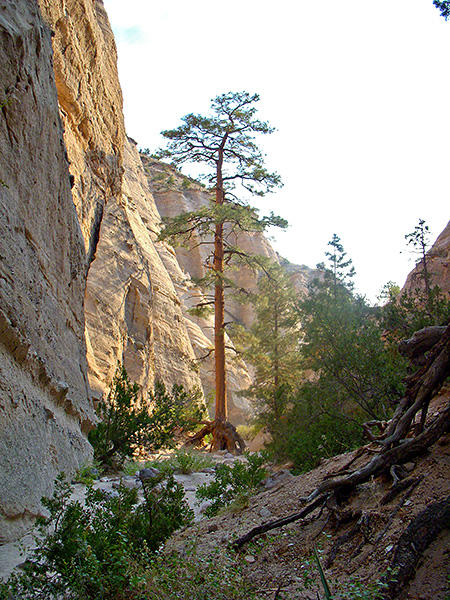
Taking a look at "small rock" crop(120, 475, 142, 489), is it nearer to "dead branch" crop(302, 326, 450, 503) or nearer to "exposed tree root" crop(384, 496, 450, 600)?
"dead branch" crop(302, 326, 450, 503)

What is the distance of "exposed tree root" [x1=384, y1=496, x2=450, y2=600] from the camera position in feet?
7.17

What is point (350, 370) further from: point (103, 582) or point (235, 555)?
point (103, 582)

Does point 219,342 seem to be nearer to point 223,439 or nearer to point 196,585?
point 223,439

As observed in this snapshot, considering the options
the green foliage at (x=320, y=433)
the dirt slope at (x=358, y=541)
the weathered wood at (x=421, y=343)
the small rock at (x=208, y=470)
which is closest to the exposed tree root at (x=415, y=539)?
the dirt slope at (x=358, y=541)

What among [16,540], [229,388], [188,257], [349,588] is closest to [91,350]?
[16,540]

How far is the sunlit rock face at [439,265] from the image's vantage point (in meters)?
19.9

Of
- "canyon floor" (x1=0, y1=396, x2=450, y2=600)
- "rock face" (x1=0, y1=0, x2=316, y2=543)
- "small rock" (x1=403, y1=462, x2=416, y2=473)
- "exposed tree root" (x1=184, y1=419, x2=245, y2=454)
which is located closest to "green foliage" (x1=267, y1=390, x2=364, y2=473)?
"small rock" (x1=403, y1=462, x2=416, y2=473)

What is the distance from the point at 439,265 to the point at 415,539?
74.6ft

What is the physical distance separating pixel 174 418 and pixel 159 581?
24.1 feet

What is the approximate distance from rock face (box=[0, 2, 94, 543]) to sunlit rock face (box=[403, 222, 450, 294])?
55.7 ft

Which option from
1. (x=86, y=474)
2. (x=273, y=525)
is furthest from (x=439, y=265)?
(x=273, y=525)

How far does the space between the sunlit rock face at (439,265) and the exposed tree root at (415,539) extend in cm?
1873

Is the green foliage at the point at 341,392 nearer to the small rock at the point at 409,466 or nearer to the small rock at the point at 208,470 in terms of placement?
the small rock at the point at 208,470

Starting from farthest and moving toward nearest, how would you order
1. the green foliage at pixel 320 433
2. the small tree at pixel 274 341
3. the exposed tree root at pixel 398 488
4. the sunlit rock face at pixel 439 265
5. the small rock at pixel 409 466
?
the small tree at pixel 274 341, the sunlit rock face at pixel 439 265, the green foliage at pixel 320 433, the small rock at pixel 409 466, the exposed tree root at pixel 398 488
